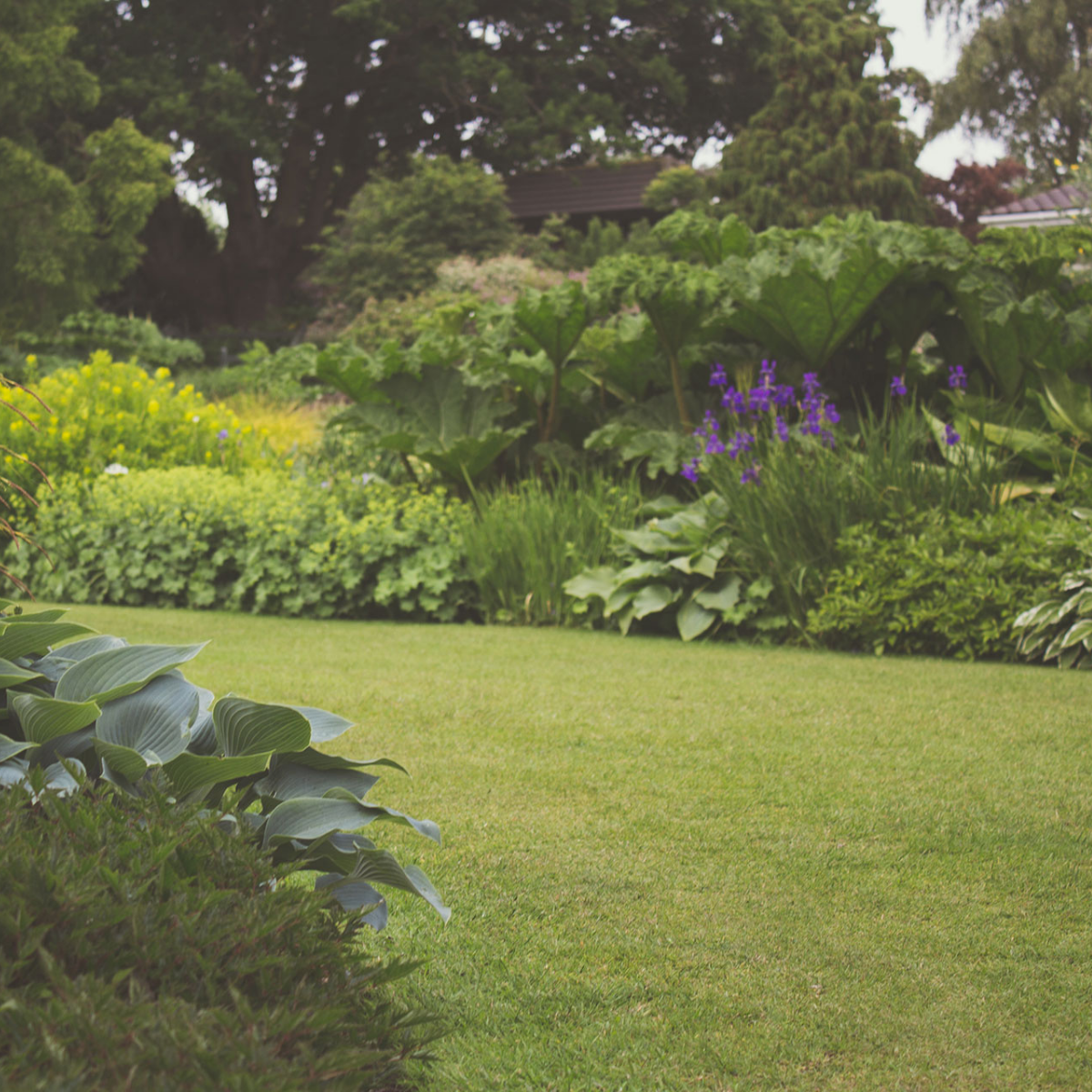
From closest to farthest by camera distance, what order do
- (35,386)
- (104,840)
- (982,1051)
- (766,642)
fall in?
(104,840), (982,1051), (766,642), (35,386)

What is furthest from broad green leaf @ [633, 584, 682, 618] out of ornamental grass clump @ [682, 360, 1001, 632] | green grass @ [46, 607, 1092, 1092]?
green grass @ [46, 607, 1092, 1092]

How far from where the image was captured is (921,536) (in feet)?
16.6

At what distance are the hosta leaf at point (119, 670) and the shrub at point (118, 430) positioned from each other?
20.8 feet

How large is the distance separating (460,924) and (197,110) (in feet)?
75.4

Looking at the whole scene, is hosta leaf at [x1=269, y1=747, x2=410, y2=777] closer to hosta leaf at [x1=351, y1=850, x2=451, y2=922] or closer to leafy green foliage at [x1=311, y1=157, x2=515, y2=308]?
hosta leaf at [x1=351, y1=850, x2=451, y2=922]

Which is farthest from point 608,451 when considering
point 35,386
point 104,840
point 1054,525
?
point 104,840

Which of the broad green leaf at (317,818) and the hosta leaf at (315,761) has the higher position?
the hosta leaf at (315,761)

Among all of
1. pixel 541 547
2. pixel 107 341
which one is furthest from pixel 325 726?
pixel 107 341

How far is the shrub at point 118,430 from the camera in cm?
789

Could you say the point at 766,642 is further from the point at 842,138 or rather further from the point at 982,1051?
the point at 842,138

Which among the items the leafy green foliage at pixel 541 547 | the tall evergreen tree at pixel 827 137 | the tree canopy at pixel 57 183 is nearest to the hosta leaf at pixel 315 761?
the leafy green foliage at pixel 541 547

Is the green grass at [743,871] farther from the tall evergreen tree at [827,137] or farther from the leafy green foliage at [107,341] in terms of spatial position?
the tall evergreen tree at [827,137]

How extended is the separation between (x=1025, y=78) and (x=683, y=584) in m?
30.3

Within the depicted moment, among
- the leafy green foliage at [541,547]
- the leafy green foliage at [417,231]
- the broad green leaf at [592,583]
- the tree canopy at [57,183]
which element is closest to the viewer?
the broad green leaf at [592,583]
